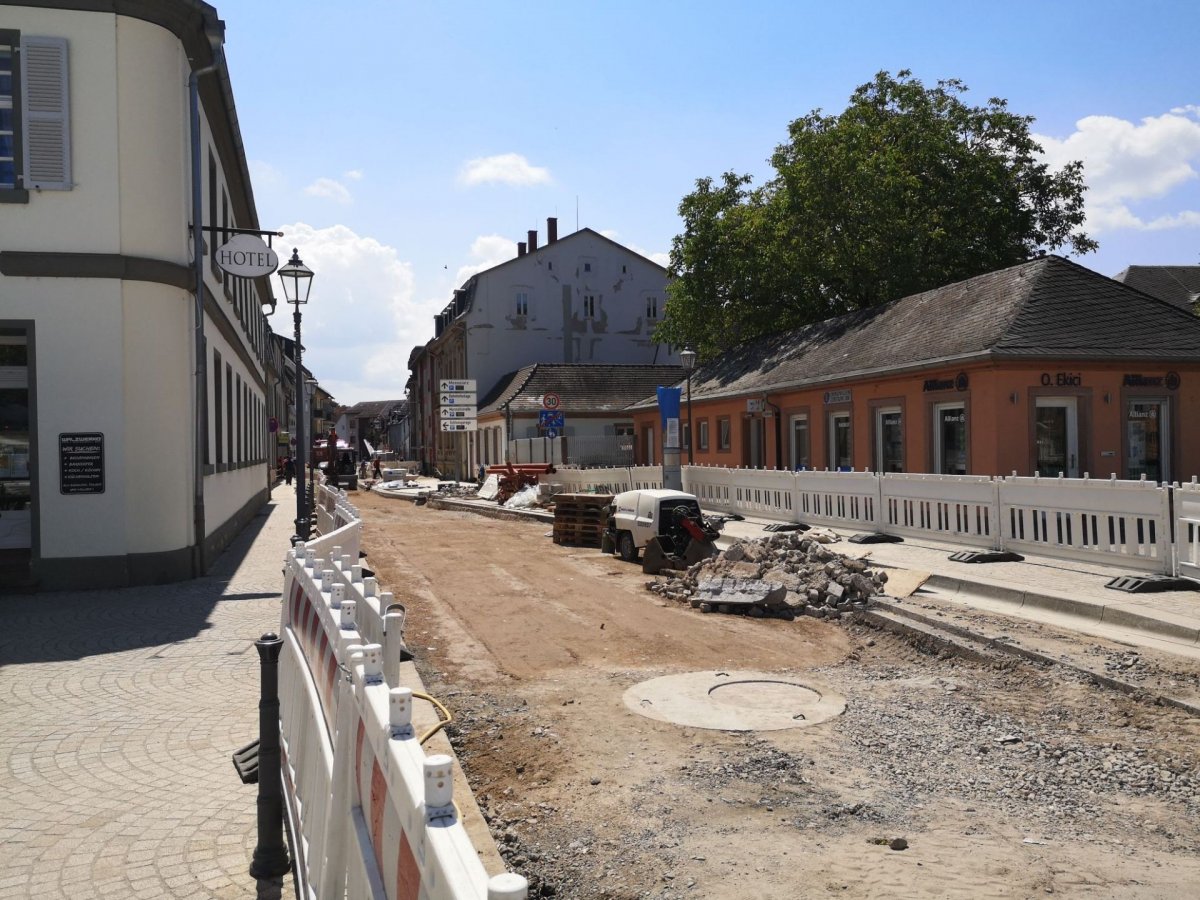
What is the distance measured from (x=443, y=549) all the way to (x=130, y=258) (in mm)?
8426

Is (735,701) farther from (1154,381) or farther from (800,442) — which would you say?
(800,442)

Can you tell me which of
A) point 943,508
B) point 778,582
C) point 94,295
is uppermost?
point 94,295

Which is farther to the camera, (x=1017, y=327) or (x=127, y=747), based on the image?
→ (x=1017, y=327)

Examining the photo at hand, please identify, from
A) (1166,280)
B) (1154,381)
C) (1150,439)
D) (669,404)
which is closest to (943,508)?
(1150,439)

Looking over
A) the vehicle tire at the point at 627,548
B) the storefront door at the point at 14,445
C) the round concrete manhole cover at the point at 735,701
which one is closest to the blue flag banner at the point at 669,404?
the vehicle tire at the point at 627,548

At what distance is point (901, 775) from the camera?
5.62 metres

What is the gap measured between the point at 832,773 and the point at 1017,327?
16.4m

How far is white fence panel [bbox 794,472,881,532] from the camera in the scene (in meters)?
17.0

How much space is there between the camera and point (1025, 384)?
19281mm

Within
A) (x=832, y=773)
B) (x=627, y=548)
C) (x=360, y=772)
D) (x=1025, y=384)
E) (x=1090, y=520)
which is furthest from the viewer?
(x=1025, y=384)

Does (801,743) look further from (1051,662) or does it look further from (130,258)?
(130,258)

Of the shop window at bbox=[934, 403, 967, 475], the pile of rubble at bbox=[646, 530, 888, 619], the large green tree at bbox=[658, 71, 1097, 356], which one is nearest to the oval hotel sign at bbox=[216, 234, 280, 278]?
the pile of rubble at bbox=[646, 530, 888, 619]

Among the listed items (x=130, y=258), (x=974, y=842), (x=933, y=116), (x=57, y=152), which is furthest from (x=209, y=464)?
(x=933, y=116)

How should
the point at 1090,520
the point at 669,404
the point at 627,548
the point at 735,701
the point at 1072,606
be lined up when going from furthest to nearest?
the point at 669,404, the point at 627,548, the point at 1090,520, the point at 1072,606, the point at 735,701
